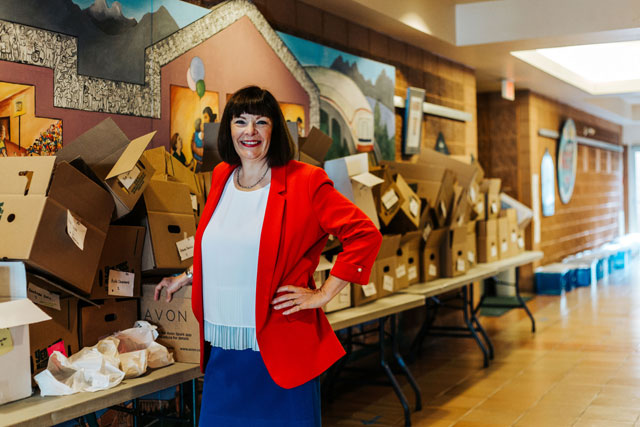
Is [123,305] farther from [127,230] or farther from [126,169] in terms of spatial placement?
[126,169]

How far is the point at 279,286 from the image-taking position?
2.09 meters

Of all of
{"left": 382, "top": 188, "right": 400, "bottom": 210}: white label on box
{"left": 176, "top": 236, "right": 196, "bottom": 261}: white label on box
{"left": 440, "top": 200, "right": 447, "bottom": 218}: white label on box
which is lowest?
{"left": 176, "top": 236, "right": 196, "bottom": 261}: white label on box

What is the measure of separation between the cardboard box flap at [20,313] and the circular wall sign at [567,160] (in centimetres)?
912

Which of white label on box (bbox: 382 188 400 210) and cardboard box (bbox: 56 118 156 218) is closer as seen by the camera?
cardboard box (bbox: 56 118 156 218)

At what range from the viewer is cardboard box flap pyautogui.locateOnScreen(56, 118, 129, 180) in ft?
8.93

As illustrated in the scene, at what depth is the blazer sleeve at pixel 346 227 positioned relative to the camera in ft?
6.95

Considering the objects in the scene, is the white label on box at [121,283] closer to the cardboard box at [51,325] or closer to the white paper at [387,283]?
the cardboard box at [51,325]

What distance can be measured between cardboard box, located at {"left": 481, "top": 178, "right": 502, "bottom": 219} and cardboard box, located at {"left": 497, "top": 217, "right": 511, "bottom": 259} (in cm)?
9

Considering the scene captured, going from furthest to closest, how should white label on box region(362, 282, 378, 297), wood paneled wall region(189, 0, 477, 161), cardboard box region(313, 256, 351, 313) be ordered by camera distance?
wood paneled wall region(189, 0, 477, 161) → white label on box region(362, 282, 378, 297) → cardboard box region(313, 256, 351, 313)

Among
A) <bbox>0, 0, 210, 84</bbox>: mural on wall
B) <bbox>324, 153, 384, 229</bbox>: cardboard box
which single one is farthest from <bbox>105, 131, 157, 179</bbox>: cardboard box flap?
<bbox>324, 153, 384, 229</bbox>: cardboard box

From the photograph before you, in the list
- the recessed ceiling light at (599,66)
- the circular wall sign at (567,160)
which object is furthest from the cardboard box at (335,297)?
the circular wall sign at (567,160)

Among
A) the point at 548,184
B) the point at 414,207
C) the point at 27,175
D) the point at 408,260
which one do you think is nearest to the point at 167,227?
the point at 27,175

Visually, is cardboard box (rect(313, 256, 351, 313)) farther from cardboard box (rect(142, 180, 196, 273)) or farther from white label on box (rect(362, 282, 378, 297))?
cardboard box (rect(142, 180, 196, 273))

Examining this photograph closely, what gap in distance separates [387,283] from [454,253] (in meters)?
1.04
